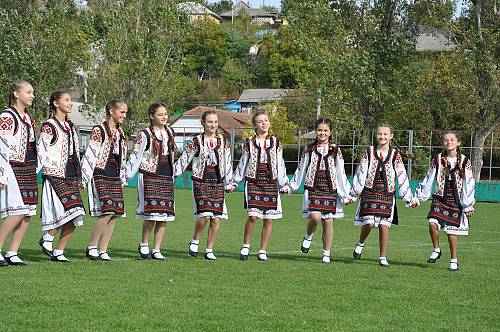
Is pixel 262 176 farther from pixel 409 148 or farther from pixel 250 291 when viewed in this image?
pixel 409 148

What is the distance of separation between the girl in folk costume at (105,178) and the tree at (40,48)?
3551 cm

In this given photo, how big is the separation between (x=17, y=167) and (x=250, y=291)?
321cm

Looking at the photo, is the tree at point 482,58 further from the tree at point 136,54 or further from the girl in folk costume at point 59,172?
the girl in folk costume at point 59,172

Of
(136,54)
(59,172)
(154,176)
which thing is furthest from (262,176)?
(136,54)

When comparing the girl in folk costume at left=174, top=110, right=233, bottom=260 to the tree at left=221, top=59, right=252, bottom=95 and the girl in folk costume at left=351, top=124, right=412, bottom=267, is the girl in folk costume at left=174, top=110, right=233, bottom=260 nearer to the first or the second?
the girl in folk costume at left=351, top=124, right=412, bottom=267

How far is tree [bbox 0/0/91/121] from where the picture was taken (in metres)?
46.2

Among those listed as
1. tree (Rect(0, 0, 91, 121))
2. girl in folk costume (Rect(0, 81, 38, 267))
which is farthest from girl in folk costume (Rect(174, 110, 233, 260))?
tree (Rect(0, 0, 91, 121))

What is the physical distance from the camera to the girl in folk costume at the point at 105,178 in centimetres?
1173

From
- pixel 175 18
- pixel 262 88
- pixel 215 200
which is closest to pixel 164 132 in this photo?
pixel 215 200

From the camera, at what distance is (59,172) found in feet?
36.8

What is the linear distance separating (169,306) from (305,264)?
3.84m

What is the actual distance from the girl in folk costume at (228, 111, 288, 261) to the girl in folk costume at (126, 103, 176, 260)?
3.01 ft

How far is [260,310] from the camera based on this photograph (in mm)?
8242

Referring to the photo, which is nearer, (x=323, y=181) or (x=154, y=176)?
(x=154, y=176)
